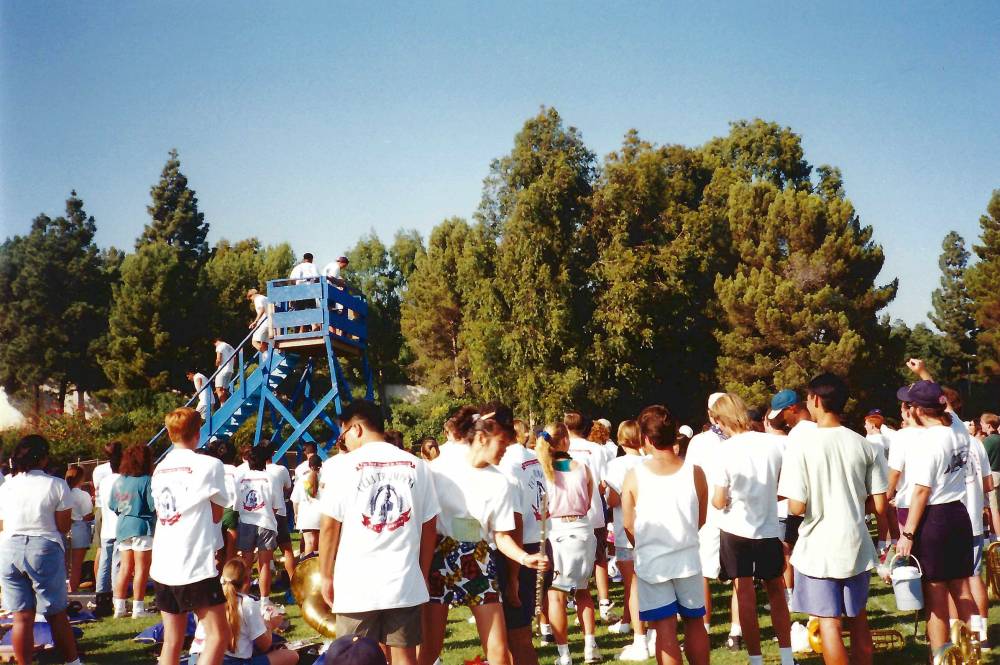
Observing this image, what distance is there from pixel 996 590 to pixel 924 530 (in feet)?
11.9

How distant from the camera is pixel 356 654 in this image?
3137 mm

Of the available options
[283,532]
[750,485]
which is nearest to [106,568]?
[283,532]

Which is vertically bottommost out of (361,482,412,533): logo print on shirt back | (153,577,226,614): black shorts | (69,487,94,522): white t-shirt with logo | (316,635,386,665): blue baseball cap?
(153,577,226,614): black shorts

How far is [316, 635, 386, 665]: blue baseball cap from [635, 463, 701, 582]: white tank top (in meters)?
2.76

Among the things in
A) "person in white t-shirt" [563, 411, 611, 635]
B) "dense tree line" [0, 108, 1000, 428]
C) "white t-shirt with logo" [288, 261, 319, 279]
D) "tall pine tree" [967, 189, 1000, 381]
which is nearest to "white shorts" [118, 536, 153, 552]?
"person in white t-shirt" [563, 411, 611, 635]

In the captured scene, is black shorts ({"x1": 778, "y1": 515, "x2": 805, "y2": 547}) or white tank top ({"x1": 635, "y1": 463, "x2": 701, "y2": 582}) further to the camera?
black shorts ({"x1": 778, "y1": 515, "x2": 805, "y2": 547})

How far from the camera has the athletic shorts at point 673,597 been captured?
5598 millimetres

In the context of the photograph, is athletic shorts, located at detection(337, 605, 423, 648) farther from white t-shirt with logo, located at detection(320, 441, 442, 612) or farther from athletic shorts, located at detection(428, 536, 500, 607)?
athletic shorts, located at detection(428, 536, 500, 607)

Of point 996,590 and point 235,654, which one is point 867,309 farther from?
point 235,654

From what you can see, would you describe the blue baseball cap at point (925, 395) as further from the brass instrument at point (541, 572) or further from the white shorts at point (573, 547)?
the white shorts at point (573, 547)

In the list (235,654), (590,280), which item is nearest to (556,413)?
(590,280)

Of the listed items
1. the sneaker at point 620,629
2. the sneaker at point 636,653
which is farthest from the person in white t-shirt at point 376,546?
the sneaker at point 620,629

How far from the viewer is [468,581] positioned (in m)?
5.57

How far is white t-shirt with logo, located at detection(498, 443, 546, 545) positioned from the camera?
21.1ft
